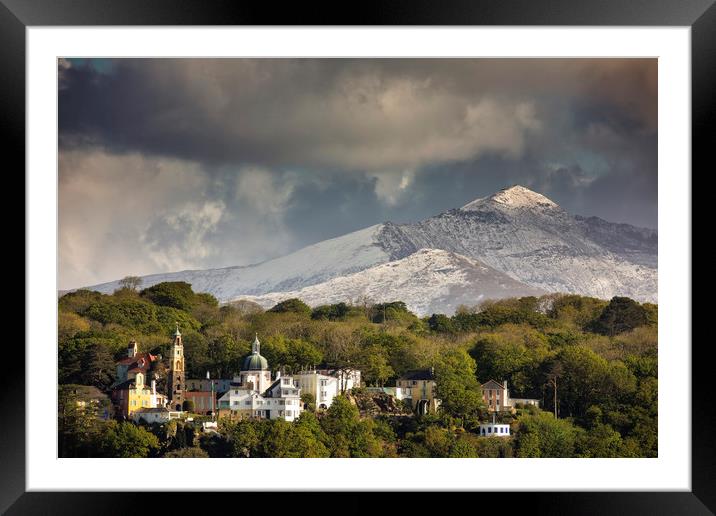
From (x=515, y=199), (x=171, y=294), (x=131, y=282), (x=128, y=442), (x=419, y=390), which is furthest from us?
(x=515, y=199)

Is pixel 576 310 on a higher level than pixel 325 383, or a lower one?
higher

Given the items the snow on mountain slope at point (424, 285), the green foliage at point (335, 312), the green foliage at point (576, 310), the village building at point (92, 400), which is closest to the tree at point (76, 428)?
the village building at point (92, 400)

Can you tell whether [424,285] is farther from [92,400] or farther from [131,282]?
[92,400]

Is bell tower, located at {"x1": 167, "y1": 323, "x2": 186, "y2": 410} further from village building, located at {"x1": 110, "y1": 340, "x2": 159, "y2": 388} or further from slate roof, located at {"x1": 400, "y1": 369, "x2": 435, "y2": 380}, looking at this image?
slate roof, located at {"x1": 400, "y1": 369, "x2": 435, "y2": 380}

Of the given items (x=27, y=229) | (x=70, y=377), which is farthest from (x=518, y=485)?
(x=70, y=377)

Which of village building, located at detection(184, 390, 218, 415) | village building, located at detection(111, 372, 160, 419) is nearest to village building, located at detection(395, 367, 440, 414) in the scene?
village building, located at detection(184, 390, 218, 415)
